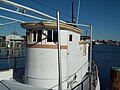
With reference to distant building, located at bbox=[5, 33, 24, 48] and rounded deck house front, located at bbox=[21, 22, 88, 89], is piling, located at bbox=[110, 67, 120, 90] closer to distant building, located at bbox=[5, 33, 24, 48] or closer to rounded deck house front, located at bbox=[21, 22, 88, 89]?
rounded deck house front, located at bbox=[21, 22, 88, 89]

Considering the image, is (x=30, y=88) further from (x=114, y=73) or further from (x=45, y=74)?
(x=114, y=73)

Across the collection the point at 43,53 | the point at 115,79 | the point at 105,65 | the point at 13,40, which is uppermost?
the point at 13,40

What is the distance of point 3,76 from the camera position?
1067 cm

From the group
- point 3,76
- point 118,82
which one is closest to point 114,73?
point 118,82

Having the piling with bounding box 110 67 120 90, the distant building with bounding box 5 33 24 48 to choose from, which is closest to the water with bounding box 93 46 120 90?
the piling with bounding box 110 67 120 90

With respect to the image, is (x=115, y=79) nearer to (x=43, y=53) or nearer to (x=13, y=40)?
(x=43, y=53)

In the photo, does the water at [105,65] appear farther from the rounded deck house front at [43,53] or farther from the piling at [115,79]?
the piling at [115,79]

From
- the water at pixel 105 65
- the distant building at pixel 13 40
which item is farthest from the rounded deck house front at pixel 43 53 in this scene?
the distant building at pixel 13 40

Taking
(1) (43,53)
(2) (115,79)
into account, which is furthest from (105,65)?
(2) (115,79)

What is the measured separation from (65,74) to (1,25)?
5537mm

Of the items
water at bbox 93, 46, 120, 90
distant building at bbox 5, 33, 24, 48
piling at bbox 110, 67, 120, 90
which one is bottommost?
water at bbox 93, 46, 120, 90

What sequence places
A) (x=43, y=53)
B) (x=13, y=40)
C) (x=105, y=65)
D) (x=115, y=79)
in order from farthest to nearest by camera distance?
(x=13, y=40)
(x=105, y=65)
(x=43, y=53)
(x=115, y=79)

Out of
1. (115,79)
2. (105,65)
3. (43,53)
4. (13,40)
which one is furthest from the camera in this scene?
(13,40)

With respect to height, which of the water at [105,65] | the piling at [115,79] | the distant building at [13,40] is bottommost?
the water at [105,65]
